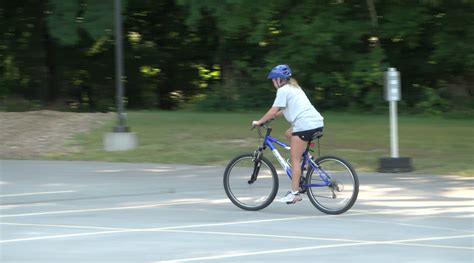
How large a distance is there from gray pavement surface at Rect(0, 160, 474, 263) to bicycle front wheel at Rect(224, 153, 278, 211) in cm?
16

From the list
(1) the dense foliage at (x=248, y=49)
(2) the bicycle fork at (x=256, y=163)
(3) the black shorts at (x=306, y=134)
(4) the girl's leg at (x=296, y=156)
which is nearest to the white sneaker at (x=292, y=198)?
(4) the girl's leg at (x=296, y=156)

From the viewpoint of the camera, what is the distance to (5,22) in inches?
1193

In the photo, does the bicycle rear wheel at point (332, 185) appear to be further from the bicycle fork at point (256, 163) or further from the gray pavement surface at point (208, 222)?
the bicycle fork at point (256, 163)

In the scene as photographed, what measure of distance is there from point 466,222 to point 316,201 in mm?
1762

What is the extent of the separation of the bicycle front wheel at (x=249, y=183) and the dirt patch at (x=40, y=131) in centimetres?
629

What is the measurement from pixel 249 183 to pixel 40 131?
28.0 feet

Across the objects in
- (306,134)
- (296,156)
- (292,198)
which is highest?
(306,134)

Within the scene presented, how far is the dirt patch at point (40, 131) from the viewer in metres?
15.3

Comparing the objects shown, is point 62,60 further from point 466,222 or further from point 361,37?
point 466,222

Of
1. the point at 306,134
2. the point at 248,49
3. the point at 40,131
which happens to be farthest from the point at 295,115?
the point at 248,49

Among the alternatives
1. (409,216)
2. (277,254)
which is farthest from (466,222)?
(277,254)

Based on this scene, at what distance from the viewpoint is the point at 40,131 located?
1698cm

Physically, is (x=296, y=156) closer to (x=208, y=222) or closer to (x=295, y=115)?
(x=295, y=115)

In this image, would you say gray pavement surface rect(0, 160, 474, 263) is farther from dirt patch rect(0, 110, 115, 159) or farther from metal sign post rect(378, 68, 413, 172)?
dirt patch rect(0, 110, 115, 159)
